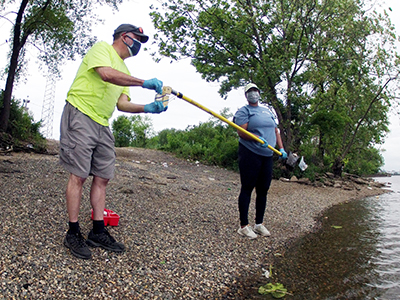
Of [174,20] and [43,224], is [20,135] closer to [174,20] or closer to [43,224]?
[174,20]

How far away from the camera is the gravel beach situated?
9.30ft

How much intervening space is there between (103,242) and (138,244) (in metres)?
0.47

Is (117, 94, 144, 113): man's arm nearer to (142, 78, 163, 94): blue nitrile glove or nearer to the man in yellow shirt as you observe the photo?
the man in yellow shirt

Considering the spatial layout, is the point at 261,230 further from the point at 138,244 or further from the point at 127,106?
the point at 127,106

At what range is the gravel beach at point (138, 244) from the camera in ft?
9.30

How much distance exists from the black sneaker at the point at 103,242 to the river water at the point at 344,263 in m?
1.71

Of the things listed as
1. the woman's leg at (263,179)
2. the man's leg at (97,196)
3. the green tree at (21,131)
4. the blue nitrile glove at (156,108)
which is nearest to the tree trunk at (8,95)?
the green tree at (21,131)

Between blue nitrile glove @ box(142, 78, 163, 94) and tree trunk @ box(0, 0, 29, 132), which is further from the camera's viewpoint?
tree trunk @ box(0, 0, 29, 132)

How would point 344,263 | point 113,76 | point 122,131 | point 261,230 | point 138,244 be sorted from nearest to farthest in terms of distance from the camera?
1. point 113,76
2. point 138,244
3. point 344,263
4. point 261,230
5. point 122,131

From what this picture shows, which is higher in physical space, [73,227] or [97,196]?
[97,196]

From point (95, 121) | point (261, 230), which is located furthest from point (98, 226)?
point (261, 230)

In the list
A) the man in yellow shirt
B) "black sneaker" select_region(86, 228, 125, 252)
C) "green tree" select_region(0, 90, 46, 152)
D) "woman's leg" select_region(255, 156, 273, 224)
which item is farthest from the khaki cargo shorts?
"green tree" select_region(0, 90, 46, 152)

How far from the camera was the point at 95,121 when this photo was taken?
3314 millimetres

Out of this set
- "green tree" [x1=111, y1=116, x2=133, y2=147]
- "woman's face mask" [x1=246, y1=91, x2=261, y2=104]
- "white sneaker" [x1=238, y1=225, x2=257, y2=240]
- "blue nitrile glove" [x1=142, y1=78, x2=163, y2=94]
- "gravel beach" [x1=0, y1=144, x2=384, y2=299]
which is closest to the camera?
"gravel beach" [x1=0, y1=144, x2=384, y2=299]
